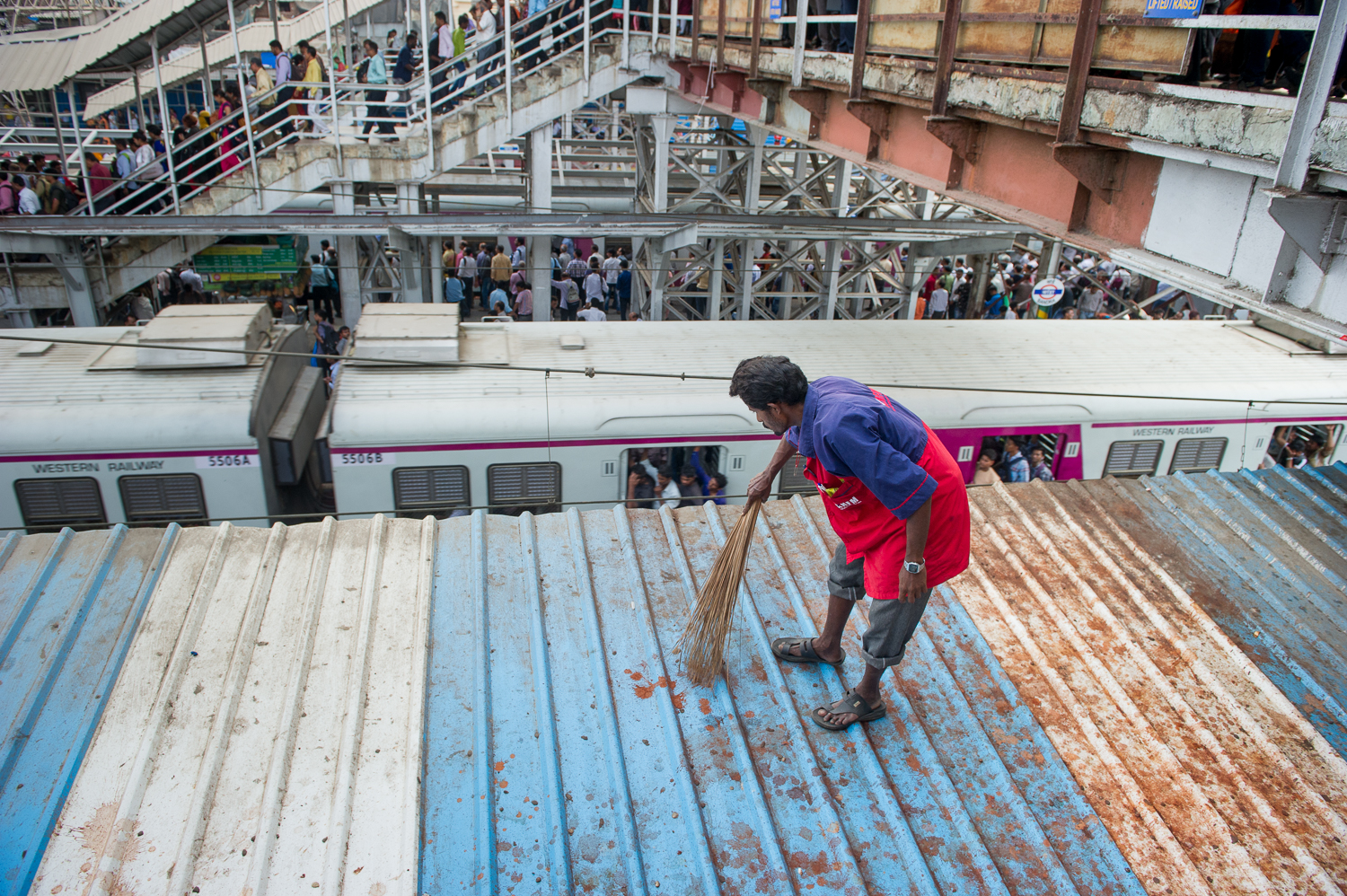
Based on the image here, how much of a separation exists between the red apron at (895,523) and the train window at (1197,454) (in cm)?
722

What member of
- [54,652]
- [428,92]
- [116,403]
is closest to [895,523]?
[54,652]

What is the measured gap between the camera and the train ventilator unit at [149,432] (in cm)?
729

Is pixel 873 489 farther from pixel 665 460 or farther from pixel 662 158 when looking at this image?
pixel 662 158

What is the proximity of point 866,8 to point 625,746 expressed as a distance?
21.5 ft

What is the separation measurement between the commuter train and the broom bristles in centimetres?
344

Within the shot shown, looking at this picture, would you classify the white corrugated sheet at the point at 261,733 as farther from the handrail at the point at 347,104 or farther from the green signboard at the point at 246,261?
the handrail at the point at 347,104

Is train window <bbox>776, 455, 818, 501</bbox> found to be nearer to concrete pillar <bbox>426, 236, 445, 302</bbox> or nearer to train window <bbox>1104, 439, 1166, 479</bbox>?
train window <bbox>1104, 439, 1166, 479</bbox>

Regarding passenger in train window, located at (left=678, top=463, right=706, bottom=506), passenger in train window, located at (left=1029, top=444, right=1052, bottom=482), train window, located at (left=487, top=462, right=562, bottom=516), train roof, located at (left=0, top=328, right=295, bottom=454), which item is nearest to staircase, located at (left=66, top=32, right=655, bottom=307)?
train roof, located at (left=0, top=328, right=295, bottom=454)

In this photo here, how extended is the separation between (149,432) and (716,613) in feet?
20.1

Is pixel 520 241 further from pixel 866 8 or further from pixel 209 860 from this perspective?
pixel 209 860

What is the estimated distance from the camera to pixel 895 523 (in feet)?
10.7

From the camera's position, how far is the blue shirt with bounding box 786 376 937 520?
2.95 m

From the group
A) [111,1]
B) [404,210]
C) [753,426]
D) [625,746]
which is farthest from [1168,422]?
[111,1]

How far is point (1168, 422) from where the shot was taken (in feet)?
29.2
